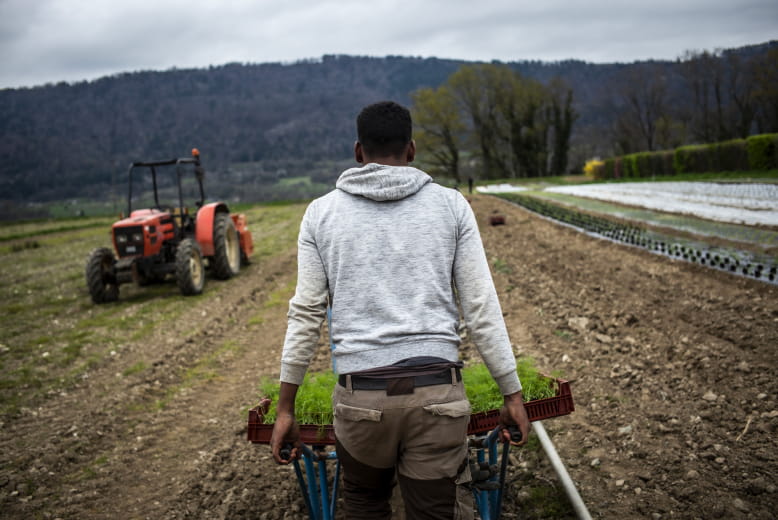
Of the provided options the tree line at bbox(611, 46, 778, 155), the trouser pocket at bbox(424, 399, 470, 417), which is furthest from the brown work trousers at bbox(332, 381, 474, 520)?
the tree line at bbox(611, 46, 778, 155)

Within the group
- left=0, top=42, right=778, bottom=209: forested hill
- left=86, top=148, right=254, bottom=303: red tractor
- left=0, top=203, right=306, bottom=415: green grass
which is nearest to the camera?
left=0, top=203, right=306, bottom=415: green grass

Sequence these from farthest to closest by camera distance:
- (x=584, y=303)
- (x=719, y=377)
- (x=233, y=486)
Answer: (x=584, y=303), (x=719, y=377), (x=233, y=486)

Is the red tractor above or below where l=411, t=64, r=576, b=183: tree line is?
below

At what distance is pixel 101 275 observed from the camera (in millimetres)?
10703

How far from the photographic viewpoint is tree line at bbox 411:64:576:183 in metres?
57.4

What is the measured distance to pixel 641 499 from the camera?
3.58 metres

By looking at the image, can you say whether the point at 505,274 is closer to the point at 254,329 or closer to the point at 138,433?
the point at 254,329

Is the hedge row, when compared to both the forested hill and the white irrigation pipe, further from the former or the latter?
the white irrigation pipe

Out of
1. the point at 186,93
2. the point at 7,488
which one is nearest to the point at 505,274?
the point at 7,488

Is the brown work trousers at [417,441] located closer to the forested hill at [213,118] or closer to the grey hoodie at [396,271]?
the grey hoodie at [396,271]

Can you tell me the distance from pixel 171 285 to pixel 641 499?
10.9 meters

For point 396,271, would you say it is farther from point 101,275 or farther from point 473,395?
point 101,275

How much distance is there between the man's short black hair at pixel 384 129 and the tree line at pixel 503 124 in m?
54.3

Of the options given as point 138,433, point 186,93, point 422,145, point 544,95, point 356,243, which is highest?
point 186,93
